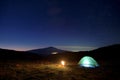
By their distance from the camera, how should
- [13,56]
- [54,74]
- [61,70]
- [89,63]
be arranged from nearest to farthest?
[54,74]
[61,70]
[89,63]
[13,56]

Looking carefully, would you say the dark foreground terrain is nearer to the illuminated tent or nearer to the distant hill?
the illuminated tent

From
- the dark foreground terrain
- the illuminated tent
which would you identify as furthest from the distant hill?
the dark foreground terrain

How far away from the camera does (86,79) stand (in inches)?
641

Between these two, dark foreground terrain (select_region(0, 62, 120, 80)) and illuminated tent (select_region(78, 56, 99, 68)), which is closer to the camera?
dark foreground terrain (select_region(0, 62, 120, 80))

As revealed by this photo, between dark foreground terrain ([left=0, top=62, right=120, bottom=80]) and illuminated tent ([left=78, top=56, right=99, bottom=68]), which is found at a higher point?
illuminated tent ([left=78, top=56, right=99, bottom=68])

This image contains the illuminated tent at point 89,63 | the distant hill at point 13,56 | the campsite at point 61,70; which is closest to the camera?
the campsite at point 61,70

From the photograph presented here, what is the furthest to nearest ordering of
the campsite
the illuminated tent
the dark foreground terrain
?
the illuminated tent
the campsite
the dark foreground terrain

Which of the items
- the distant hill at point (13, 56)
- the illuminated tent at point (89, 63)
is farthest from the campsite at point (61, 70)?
the distant hill at point (13, 56)

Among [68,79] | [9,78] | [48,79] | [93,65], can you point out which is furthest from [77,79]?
Answer: [93,65]

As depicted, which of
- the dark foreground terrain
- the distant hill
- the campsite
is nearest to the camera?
the dark foreground terrain

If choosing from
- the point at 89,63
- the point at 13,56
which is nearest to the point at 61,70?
the point at 89,63

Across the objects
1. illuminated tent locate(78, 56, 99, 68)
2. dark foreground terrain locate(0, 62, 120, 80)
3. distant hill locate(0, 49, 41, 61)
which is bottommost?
dark foreground terrain locate(0, 62, 120, 80)

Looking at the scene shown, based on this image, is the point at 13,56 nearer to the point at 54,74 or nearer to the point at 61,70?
the point at 61,70

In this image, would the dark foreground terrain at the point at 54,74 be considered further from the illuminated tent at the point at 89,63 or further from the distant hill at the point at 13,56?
the distant hill at the point at 13,56
